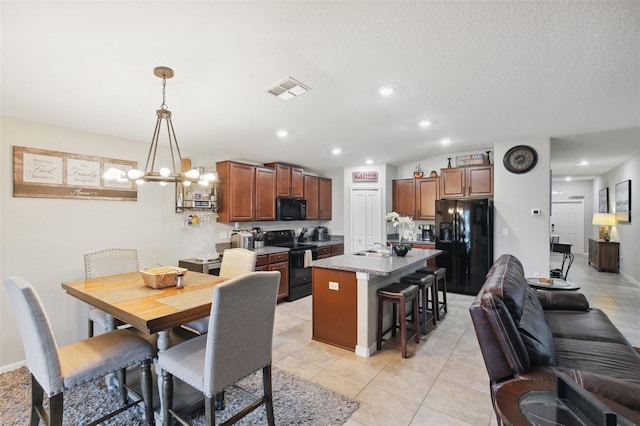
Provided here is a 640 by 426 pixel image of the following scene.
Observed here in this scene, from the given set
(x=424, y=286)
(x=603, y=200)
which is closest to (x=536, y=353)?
(x=424, y=286)

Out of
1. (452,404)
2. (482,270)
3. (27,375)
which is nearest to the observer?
(452,404)

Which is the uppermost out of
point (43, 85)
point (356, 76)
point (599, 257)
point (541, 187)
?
point (356, 76)

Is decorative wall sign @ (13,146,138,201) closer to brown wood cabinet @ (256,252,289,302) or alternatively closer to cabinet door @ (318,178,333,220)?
brown wood cabinet @ (256,252,289,302)

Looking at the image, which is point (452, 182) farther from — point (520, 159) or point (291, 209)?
point (291, 209)

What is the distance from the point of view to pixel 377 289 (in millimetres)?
3078

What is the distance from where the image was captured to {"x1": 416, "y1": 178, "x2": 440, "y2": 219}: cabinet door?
19.2ft

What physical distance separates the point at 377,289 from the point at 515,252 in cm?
298

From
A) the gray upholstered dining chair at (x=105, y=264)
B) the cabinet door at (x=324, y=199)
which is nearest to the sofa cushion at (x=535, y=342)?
the gray upholstered dining chair at (x=105, y=264)

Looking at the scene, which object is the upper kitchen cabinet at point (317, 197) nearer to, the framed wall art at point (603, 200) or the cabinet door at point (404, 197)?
the cabinet door at point (404, 197)

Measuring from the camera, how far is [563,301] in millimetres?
2814

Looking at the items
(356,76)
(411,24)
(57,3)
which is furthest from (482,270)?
→ (57,3)

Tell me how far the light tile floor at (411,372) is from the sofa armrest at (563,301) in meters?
0.79

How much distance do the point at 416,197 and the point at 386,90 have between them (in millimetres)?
3749

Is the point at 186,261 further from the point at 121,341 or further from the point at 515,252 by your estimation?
the point at 515,252
